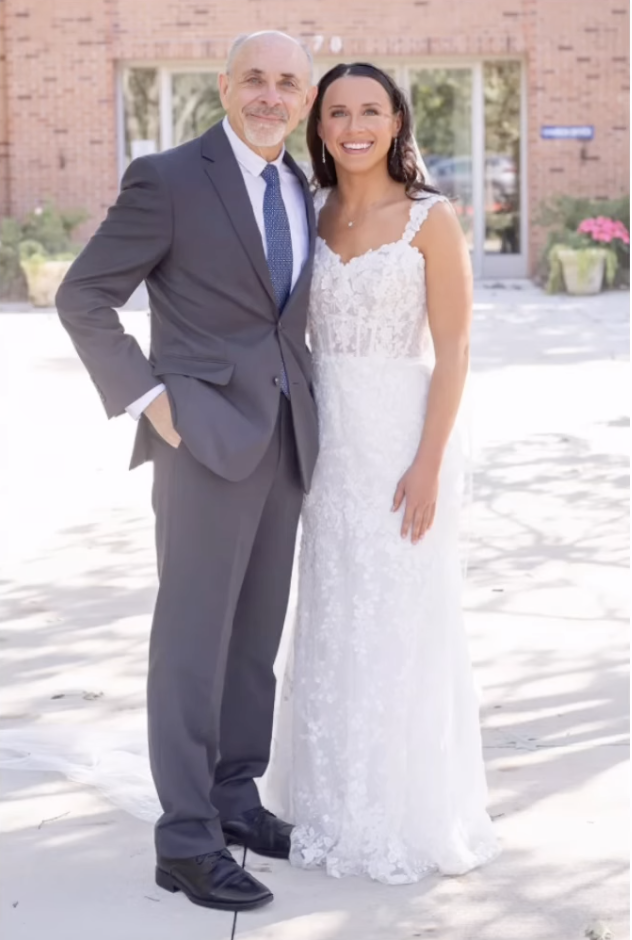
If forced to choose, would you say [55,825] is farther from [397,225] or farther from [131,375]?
[397,225]

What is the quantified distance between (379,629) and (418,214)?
41.4 inches

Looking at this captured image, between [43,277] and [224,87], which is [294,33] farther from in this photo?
[224,87]

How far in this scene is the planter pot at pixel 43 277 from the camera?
Result: 1978 centimetres

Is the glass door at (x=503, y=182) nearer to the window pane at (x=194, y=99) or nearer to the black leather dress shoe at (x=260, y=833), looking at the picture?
the window pane at (x=194, y=99)

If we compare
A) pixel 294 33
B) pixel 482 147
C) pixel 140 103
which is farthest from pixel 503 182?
pixel 140 103

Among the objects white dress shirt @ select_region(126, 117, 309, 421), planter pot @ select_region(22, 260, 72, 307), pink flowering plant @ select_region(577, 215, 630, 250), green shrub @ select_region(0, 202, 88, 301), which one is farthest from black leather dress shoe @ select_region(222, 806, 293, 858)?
pink flowering plant @ select_region(577, 215, 630, 250)

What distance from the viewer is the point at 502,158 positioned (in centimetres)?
2364

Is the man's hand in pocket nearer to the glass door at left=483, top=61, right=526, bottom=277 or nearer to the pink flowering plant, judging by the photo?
the pink flowering plant

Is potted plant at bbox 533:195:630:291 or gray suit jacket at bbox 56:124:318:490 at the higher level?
potted plant at bbox 533:195:630:291

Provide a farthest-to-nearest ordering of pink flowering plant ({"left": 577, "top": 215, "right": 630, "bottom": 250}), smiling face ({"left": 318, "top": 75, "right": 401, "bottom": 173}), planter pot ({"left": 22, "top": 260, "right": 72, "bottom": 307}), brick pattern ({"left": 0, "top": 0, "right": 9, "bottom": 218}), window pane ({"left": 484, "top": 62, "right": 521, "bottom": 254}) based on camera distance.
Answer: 1. window pane ({"left": 484, "top": 62, "right": 521, "bottom": 254})
2. brick pattern ({"left": 0, "top": 0, "right": 9, "bottom": 218})
3. pink flowering plant ({"left": 577, "top": 215, "right": 630, "bottom": 250})
4. planter pot ({"left": 22, "top": 260, "right": 72, "bottom": 307})
5. smiling face ({"left": 318, "top": 75, "right": 401, "bottom": 173})

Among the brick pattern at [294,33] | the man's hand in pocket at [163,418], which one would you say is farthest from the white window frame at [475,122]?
the man's hand in pocket at [163,418]

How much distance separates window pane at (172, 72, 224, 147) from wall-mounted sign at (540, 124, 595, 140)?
488 centimetres

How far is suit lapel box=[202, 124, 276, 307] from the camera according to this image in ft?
11.9

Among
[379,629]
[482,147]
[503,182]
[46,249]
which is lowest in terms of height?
[379,629]
